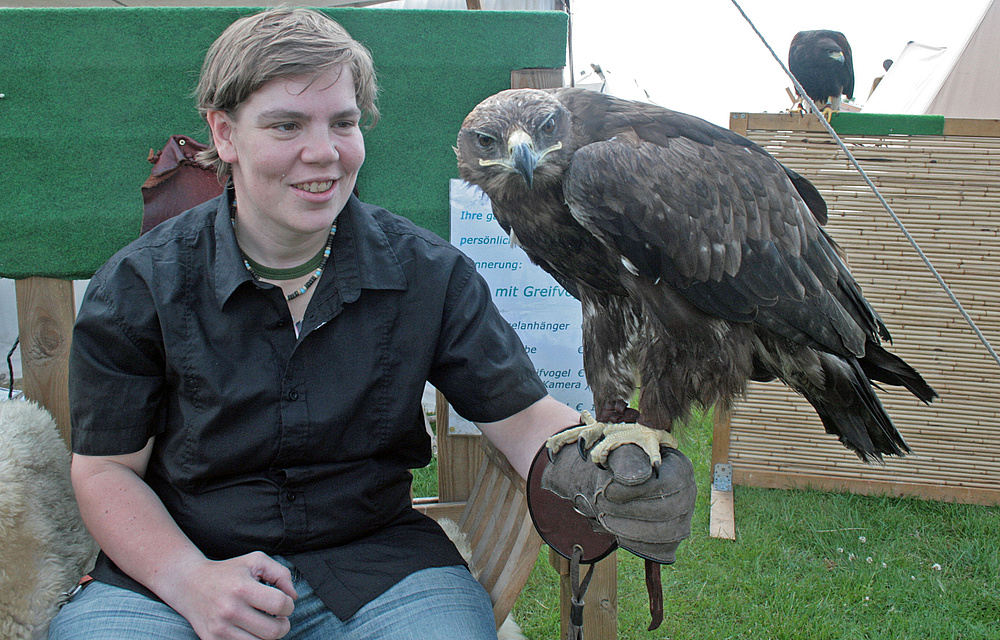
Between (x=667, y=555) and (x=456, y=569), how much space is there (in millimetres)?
573

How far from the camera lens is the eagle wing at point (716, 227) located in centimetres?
166

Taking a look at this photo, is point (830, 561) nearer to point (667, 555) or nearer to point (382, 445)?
point (667, 555)

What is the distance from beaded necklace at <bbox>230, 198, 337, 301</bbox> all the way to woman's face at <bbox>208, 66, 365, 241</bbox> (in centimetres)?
11

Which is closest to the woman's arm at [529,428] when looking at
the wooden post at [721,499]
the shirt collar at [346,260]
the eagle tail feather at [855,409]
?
A: the shirt collar at [346,260]

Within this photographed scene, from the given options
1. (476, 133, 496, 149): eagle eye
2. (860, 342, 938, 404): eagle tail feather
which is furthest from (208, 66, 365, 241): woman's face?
(860, 342, 938, 404): eagle tail feather

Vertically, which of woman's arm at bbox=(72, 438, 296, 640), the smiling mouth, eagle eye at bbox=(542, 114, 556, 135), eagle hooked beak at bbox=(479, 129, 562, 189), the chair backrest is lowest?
the chair backrest

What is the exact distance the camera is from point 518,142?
171cm

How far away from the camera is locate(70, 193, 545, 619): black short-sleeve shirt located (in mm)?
1602

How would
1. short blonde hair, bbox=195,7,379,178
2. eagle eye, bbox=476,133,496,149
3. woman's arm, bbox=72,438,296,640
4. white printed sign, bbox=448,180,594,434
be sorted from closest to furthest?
woman's arm, bbox=72,438,296,640 < short blonde hair, bbox=195,7,379,178 < eagle eye, bbox=476,133,496,149 < white printed sign, bbox=448,180,594,434

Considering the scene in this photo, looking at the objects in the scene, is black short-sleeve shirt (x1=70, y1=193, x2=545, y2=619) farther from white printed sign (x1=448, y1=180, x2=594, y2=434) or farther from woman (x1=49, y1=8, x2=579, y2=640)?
white printed sign (x1=448, y1=180, x2=594, y2=434)

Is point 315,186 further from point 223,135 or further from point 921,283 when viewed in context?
point 921,283

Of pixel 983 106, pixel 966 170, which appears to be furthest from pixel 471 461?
pixel 983 106

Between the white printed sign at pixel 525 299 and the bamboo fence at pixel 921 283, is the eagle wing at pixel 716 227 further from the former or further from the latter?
the bamboo fence at pixel 921 283

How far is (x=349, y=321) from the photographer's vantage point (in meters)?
1.73
